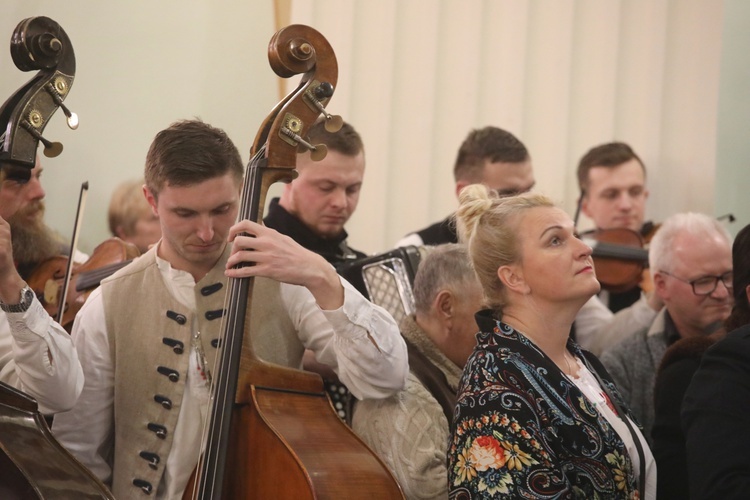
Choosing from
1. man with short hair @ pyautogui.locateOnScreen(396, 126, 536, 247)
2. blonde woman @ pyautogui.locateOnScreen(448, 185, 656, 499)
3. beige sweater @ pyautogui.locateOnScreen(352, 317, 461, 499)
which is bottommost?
beige sweater @ pyautogui.locateOnScreen(352, 317, 461, 499)

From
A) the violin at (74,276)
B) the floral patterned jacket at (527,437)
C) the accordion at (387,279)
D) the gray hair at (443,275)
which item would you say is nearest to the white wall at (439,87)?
the violin at (74,276)

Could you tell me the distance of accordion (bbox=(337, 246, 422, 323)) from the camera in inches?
124

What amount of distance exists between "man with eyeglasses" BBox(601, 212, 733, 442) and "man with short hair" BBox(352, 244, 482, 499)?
786 millimetres

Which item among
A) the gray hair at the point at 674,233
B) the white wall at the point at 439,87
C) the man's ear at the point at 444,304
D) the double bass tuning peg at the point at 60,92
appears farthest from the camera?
the white wall at the point at 439,87

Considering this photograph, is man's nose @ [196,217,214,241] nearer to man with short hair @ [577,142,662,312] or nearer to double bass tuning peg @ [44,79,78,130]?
double bass tuning peg @ [44,79,78,130]

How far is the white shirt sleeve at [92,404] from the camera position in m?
2.46

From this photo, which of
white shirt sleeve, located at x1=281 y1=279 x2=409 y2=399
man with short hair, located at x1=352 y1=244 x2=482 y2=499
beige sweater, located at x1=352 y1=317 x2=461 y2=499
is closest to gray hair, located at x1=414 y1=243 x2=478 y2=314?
man with short hair, located at x1=352 y1=244 x2=482 y2=499

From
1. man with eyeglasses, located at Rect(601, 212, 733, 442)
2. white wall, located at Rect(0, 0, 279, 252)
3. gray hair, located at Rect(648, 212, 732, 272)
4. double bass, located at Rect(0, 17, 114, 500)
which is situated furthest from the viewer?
white wall, located at Rect(0, 0, 279, 252)

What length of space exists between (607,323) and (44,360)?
2.22m

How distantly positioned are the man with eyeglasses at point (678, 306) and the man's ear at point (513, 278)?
3.53ft

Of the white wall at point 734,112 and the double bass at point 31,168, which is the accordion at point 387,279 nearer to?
the double bass at point 31,168

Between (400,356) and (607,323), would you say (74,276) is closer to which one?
(400,356)

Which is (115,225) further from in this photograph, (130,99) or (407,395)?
(407,395)

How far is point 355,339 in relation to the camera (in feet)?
7.77
